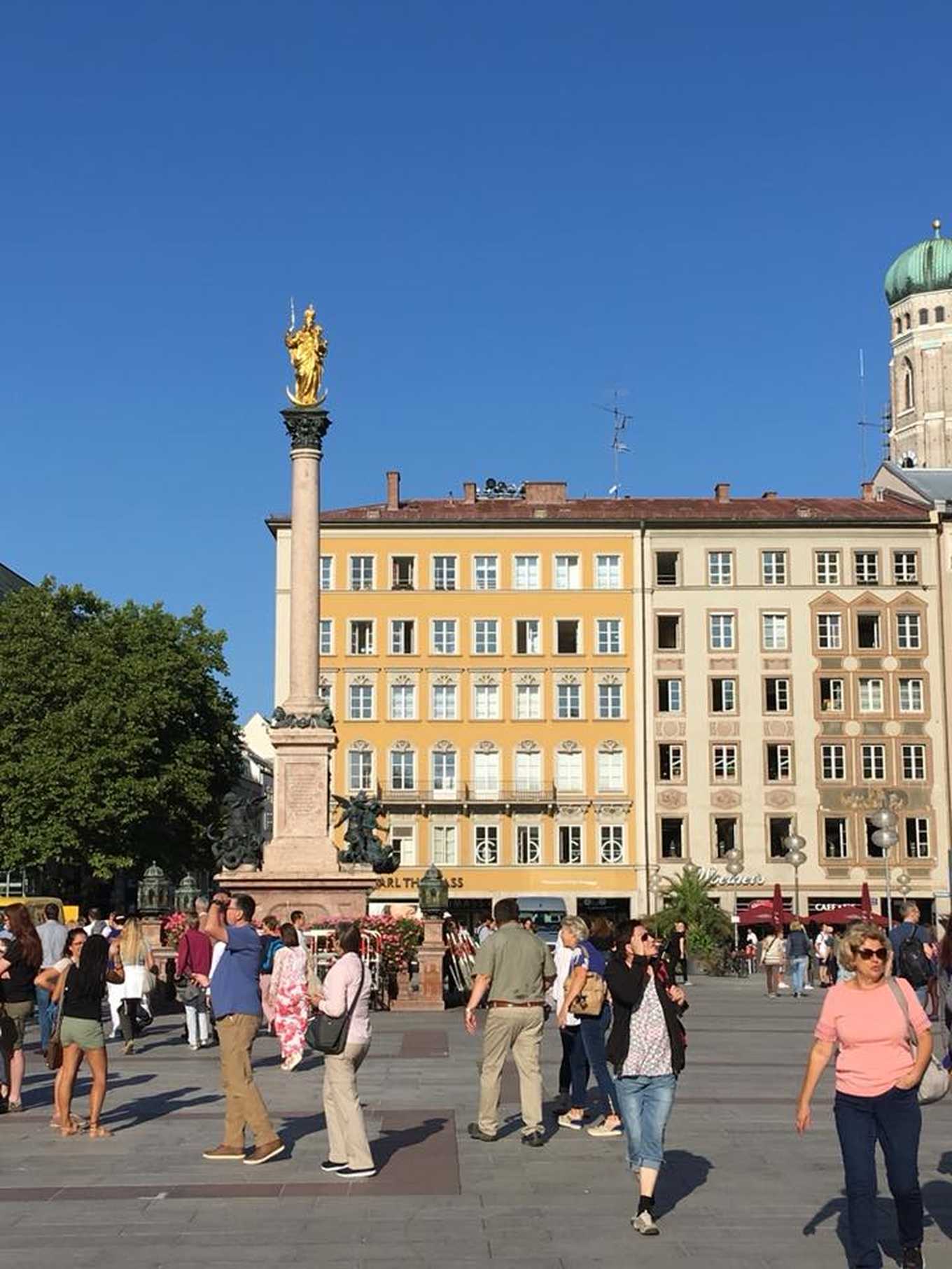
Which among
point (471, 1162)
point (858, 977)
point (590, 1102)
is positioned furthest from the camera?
point (590, 1102)

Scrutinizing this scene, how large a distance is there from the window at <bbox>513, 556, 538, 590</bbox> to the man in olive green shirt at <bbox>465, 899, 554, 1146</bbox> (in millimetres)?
54648

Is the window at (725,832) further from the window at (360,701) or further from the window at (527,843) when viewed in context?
the window at (360,701)

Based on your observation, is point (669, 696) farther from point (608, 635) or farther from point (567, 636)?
point (567, 636)

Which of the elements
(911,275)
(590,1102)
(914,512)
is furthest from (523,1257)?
(911,275)

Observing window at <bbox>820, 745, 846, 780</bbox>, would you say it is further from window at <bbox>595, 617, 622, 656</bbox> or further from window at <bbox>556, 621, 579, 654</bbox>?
window at <bbox>556, 621, 579, 654</bbox>

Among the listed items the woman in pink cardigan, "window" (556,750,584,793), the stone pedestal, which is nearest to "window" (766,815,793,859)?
"window" (556,750,584,793)

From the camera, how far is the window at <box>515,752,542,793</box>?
217 ft

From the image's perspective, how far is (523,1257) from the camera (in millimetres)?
9133

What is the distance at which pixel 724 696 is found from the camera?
220 ft

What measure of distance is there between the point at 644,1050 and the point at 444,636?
5723 centimetres

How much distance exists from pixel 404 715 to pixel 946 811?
20503mm

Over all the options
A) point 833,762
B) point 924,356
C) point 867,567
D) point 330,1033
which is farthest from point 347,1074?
point 924,356

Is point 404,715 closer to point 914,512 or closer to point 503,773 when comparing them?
point 503,773

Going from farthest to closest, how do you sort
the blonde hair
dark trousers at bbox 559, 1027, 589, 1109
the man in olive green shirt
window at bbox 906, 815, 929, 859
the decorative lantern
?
window at bbox 906, 815, 929, 859 < the decorative lantern < dark trousers at bbox 559, 1027, 589, 1109 < the man in olive green shirt < the blonde hair
